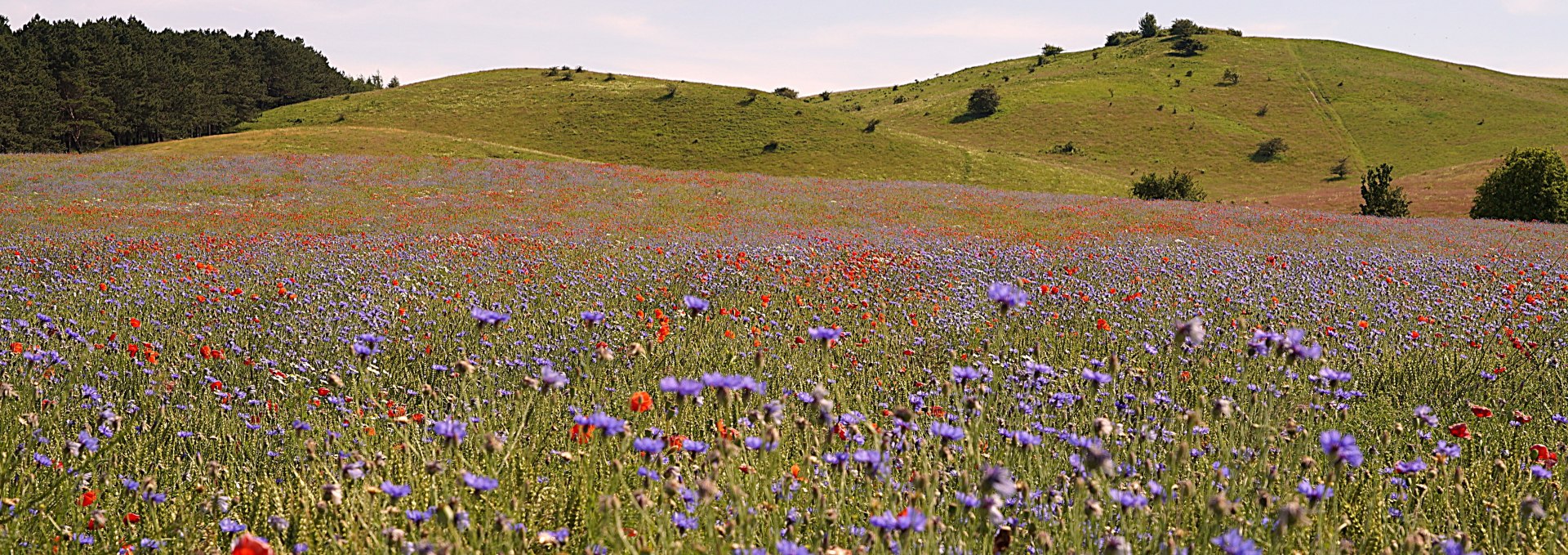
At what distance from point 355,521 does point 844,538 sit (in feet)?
4.88

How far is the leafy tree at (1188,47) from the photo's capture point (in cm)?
9800

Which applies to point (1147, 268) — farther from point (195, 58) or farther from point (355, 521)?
point (195, 58)

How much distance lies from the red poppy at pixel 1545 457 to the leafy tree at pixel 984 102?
7702cm

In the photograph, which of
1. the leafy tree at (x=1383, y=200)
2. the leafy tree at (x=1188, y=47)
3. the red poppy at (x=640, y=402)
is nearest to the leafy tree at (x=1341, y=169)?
the leafy tree at (x=1383, y=200)

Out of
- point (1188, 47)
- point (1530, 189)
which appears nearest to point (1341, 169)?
point (1530, 189)

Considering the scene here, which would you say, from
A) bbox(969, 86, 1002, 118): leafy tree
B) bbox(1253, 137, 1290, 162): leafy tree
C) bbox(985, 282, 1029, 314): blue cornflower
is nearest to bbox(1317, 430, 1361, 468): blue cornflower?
bbox(985, 282, 1029, 314): blue cornflower

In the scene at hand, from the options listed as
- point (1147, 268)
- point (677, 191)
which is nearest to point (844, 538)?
point (1147, 268)

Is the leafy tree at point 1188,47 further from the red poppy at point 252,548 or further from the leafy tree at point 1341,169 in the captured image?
the red poppy at point 252,548

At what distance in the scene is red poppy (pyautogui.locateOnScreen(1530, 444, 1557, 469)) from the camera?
2980 millimetres

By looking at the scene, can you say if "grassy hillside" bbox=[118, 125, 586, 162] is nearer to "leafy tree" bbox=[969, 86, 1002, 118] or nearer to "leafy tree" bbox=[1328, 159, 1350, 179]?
"leafy tree" bbox=[969, 86, 1002, 118]

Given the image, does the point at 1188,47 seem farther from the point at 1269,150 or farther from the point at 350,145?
the point at 350,145

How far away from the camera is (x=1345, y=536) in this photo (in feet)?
9.06

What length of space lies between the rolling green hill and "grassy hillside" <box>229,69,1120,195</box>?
0.21m

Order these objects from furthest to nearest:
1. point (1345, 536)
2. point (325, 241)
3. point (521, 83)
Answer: point (521, 83), point (325, 241), point (1345, 536)
